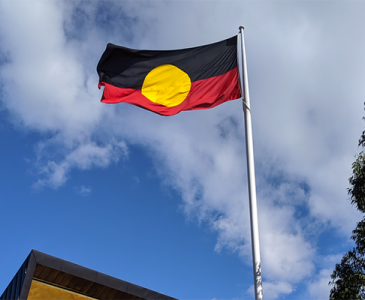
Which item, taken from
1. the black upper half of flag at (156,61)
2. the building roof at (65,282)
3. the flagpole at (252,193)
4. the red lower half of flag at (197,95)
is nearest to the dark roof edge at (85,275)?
the building roof at (65,282)

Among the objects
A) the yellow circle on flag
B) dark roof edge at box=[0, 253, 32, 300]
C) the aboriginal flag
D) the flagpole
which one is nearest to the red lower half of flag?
the aboriginal flag

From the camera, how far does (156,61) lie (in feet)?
36.7

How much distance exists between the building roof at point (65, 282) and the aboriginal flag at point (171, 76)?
15.5ft

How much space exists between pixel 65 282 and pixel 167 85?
6.17 metres

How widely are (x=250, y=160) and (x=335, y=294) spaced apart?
491 inches

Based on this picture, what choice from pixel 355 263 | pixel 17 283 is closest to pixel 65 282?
pixel 17 283

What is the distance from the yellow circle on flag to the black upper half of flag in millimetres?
150

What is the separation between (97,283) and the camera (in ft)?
32.0

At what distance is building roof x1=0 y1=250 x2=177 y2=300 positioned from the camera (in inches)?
345

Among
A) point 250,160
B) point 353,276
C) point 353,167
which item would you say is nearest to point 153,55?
point 250,160

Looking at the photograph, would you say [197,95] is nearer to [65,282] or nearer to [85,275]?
[85,275]

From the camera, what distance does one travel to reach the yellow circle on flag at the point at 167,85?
34.9 ft

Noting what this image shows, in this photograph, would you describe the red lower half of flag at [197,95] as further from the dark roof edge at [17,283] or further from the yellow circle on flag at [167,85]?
the dark roof edge at [17,283]

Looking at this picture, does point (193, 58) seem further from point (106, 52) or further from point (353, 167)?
point (353, 167)
